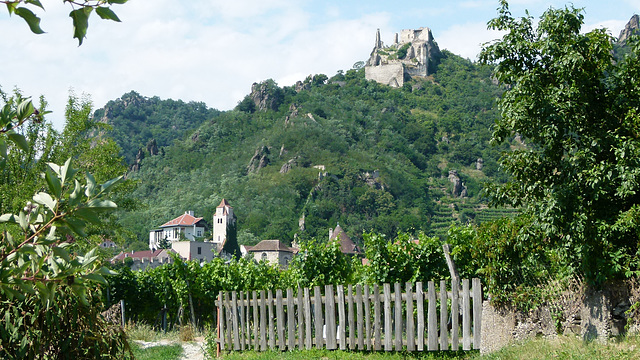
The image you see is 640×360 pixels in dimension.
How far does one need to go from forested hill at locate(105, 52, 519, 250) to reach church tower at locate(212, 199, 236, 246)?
11.4 ft

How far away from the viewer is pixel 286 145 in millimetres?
127000

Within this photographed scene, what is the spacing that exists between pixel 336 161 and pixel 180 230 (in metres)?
34.7

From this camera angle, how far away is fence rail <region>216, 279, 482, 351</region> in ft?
28.8

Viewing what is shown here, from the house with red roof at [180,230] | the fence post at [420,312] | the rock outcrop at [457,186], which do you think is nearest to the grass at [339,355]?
the fence post at [420,312]

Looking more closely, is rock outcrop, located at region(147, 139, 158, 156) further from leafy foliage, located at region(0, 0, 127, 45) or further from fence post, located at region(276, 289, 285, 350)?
leafy foliage, located at region(0, 0, 127, 45)

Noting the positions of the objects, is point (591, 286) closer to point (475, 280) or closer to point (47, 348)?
point (475, 280)

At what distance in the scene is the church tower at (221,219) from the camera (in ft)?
331

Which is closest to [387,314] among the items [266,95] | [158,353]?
[158,353]

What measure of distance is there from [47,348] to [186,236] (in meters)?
103

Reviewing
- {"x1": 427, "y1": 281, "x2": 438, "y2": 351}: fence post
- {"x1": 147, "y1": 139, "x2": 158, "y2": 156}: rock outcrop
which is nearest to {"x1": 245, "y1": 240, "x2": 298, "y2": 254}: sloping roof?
{"x1": 147, "y1": 139, "x2": 158, "y2": 156}: rock outcrop

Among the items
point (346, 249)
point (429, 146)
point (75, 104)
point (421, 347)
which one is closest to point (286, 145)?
point (429, 146)

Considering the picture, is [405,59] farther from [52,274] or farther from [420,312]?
[52,274]

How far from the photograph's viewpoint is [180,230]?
105250 millimetres

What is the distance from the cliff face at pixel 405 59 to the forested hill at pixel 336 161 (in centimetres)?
411
